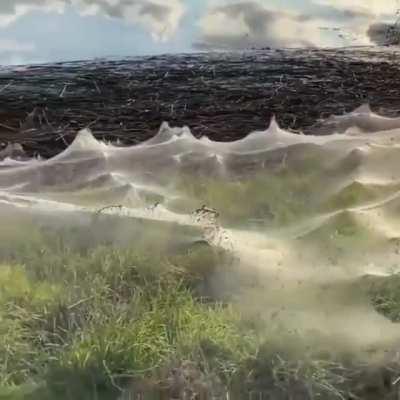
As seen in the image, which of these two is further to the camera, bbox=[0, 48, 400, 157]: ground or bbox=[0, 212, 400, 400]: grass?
bbox=[0, 48, 400, 157]: ground

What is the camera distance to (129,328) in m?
1.86

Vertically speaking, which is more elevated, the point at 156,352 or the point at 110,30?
the point at 110,30

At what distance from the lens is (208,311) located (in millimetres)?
1898

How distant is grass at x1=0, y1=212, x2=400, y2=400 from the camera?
5.98 feet

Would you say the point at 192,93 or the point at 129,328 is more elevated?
the point at 192,93

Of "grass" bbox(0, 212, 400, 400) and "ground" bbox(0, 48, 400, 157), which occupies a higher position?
"ground" bbox(0, 48, 400, 157)

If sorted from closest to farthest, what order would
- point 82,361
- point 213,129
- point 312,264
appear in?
point 82,361 → point 312,264 → point 213,129

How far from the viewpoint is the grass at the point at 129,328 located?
1824 millimetres

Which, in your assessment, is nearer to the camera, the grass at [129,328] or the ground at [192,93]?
the grass at [129,328]

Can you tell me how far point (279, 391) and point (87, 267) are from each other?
496mm

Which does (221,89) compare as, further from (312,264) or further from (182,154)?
(312,264)

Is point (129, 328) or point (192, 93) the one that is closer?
point (129, 328)

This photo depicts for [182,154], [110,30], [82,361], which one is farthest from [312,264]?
[110,30]

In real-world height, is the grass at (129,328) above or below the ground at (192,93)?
below
